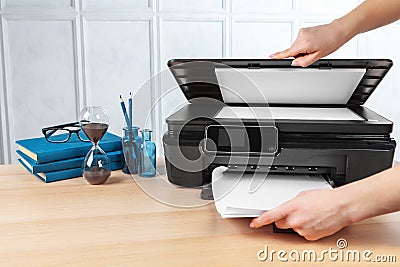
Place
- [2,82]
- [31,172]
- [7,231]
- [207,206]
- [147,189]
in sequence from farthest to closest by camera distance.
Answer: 1. [2,82]
2. [31,172]
3. [147,189]
4. [207,206]
5. [7,231]

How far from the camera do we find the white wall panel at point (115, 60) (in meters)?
2.93

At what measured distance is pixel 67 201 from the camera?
3.97ft

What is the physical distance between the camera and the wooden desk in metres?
0.90

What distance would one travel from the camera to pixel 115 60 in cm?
298

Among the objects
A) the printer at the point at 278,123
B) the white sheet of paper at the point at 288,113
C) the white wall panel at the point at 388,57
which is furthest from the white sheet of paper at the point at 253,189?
the white wall panel at the point at 388,57

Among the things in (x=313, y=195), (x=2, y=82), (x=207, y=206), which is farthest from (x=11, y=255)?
(x=2, y=82)

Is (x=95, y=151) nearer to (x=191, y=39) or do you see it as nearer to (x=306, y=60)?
(x=306, y=60)

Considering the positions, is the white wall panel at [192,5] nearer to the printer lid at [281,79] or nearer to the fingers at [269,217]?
the printer lid at [281,79]

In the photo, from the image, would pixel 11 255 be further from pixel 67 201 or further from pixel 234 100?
pixel 234 100

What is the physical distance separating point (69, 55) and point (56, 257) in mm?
2138

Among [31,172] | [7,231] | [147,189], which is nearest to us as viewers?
[7,231]

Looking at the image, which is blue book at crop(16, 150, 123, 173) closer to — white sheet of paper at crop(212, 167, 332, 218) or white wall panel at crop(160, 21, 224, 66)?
white sheet of paper at crop(212, 167, 332, 218)

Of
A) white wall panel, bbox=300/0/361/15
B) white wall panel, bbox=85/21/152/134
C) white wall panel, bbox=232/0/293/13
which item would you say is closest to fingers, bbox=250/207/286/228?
white wall panel, bbox=85/21/152/134

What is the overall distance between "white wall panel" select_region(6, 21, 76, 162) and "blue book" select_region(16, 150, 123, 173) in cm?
150
